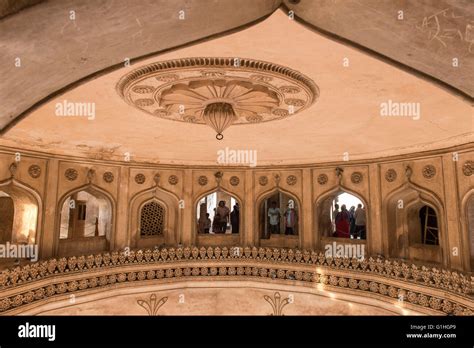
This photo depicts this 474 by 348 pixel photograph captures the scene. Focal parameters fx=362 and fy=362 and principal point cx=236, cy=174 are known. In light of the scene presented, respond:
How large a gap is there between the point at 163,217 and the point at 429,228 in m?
7.83

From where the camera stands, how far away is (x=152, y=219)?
11.6 m

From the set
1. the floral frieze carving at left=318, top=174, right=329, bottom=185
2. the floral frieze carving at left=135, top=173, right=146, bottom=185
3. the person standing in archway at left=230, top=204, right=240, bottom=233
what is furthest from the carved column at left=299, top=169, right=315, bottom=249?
the floral frieze carving at left=135, top=173, right=146, bottom=185

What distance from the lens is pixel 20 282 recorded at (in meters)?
7.43

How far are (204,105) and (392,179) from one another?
5873 millimetres

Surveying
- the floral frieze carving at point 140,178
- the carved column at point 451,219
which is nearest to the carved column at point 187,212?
the floral frieze carving at point 140,178

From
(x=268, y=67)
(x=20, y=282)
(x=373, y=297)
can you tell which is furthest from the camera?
(x=373, y=297)

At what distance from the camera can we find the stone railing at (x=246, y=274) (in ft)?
23.8

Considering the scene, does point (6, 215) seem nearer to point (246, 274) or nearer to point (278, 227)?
point (246, 274)

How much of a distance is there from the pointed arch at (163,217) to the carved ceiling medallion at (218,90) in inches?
201

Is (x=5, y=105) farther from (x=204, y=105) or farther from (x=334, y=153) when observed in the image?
(x=334, y=153)

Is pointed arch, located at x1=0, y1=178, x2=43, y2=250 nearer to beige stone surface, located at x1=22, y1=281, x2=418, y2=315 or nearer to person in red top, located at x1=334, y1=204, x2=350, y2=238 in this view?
beige stone surface, located at x1=22, y1=281, x2=418, y2=315

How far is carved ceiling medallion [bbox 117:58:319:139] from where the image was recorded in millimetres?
4414

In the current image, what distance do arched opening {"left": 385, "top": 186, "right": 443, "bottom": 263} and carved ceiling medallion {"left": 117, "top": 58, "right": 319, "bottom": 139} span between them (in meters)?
5.11

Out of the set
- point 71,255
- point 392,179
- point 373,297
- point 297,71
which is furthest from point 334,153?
point 71,255
